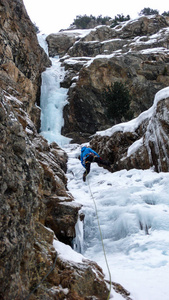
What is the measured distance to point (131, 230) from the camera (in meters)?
5.20

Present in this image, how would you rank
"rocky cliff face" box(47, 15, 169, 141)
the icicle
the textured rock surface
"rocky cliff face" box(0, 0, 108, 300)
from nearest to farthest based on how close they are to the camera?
1. "rocky cliff face" box(0, 0, 108, 300)
2. the icicle
3. the textured rock surface
4. "rocky cliff face" box(47, 15, 169, 141)

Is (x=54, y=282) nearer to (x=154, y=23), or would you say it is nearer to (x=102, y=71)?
(x=102, y=71)

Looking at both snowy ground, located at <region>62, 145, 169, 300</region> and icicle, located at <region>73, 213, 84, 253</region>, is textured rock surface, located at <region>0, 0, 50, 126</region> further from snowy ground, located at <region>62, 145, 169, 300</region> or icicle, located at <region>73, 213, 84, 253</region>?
icicle, located at <region>73, 213, 84, 253</region>

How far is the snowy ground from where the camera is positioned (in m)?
3.47

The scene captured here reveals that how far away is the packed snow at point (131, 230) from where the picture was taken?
3.44 meters

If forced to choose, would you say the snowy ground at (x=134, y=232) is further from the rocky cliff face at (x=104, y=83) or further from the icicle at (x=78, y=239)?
the rocky cliff face at (x=104, y=83)

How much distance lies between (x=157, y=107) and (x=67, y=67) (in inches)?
839

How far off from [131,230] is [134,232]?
8cm

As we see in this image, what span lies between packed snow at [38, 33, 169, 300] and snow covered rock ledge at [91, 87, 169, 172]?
0.15 metres

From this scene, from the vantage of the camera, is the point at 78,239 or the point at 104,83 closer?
the point at 78,239

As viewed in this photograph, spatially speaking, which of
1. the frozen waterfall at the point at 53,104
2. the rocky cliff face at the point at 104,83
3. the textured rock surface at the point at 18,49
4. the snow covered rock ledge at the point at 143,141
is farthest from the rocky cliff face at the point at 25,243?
the rocky cliff face at the point at 104,83

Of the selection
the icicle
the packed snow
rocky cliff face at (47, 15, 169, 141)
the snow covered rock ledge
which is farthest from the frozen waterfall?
the icicle

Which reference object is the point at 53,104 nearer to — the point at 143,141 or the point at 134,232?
the point at 143,141

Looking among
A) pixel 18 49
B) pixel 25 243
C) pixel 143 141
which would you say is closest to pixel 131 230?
pixel 25 243
